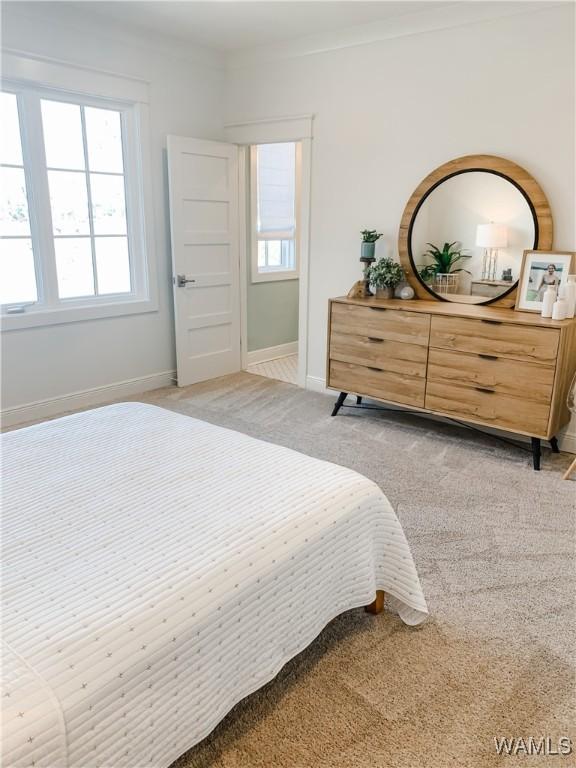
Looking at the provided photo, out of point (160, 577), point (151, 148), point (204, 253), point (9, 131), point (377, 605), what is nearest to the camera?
point (160, 577)

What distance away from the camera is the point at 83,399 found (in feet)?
13.5

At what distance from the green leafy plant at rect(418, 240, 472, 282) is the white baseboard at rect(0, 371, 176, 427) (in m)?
2.20

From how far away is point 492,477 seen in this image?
123 inches

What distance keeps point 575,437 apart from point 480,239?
1.33 metres

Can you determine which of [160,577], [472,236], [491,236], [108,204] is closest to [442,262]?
[472,236]

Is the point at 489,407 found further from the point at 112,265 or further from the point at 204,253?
the point at 112,265

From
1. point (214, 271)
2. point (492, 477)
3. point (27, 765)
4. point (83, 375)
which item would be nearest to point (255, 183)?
point (214, 271)

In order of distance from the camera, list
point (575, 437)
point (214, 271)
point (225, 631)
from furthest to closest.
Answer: point (214, 271), point (575, 437), point (225, 631)

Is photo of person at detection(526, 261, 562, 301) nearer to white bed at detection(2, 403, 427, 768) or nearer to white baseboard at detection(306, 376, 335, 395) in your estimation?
white baseboard at detection(306, 376, 335, 395)

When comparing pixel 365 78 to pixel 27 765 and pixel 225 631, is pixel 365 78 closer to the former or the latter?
pixel 225 631

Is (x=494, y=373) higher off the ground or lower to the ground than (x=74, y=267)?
lower

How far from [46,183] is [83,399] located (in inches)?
58.1

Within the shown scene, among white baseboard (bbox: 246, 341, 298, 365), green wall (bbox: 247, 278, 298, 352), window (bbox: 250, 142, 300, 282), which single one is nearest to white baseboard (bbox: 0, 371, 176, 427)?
white baseboard (bbox: 246, 341, 298, 365)

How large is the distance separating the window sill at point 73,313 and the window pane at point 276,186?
1.59m
